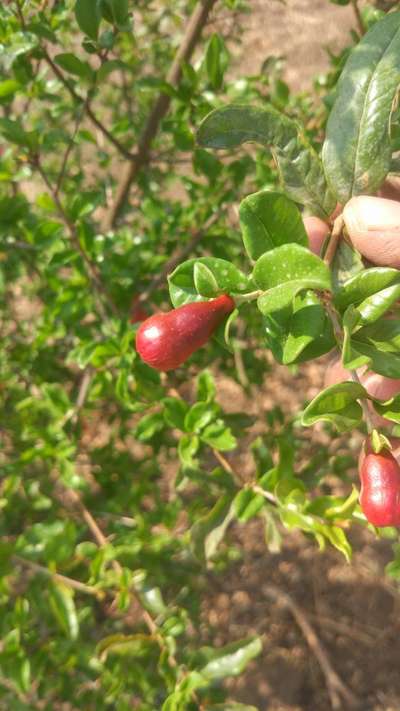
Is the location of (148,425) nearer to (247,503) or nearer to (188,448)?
(188,448)

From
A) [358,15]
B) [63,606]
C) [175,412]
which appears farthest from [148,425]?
[358,15]

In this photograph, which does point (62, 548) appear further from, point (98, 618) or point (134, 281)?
point (98, 618)

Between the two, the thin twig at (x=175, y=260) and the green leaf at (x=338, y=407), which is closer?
the green leaf at (x=338, y=407)

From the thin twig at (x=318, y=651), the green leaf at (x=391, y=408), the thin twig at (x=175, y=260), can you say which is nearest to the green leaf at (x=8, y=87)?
the thin twig at (x=175, y=260)

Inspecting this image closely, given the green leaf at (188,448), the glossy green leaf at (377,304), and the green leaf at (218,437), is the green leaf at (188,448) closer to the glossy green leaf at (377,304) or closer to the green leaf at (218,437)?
the green leaf at (218,437)

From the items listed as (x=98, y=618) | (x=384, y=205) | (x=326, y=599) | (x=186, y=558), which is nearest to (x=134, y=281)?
(x=186, y=558)

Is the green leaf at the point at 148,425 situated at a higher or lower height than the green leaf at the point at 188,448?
lower

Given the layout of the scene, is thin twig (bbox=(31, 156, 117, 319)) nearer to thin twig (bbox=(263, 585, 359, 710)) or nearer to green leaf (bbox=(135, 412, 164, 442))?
green leaf (bbox=(135, 412, 164, 442))

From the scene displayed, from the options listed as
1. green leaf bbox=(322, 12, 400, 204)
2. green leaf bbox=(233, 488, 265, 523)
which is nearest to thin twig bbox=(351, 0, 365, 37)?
green leaf bbox=(322, 12, 400, 204)
